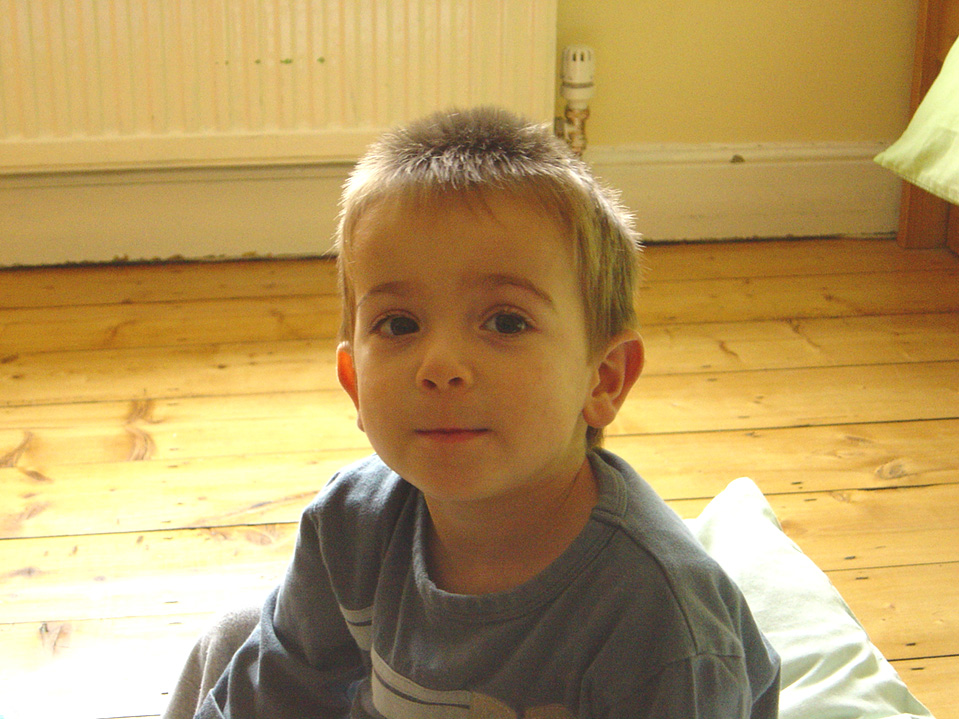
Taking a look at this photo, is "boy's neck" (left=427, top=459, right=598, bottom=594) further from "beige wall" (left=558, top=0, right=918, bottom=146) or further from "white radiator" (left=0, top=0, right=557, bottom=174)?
"beige wall" (left=558, top=0, right=918, bottom=146)

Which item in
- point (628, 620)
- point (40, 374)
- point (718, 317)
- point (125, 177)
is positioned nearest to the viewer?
point (628, 620)

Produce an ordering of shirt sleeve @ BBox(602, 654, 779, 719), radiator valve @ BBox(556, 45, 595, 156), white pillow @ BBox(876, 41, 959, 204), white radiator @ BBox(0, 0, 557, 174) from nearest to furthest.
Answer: shirt sleeve @ BBox(602, 654, 779, 719), white pillow @ BBox(876, 41, 959, 204), white radiator @ BBox(0, 0, 557, 174), radiator valve @ BBox(556, 45, 595, 156)

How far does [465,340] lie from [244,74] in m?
1.55

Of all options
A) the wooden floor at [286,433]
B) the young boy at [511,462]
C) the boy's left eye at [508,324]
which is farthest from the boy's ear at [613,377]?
the wooden floor at [286,433]

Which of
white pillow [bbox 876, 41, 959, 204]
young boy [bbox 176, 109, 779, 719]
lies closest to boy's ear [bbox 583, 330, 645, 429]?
young boy [bbox 176, 109, 779, 719]

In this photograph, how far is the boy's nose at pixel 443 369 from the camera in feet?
2.19

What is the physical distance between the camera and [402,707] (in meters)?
0.77

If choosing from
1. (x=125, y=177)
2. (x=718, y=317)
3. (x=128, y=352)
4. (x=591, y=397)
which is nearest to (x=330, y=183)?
(x=125, y=177)

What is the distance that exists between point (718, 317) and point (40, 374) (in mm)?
1177

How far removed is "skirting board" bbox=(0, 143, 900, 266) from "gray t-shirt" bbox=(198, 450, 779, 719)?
58.0 inches

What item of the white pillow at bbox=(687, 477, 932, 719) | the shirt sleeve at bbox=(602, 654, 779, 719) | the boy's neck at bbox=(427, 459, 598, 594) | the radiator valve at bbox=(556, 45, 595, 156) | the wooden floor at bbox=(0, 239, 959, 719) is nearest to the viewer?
the shirt sleeve at bbox=(602, 654, 779, 719)

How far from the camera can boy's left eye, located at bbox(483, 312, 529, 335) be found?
70 centimetres

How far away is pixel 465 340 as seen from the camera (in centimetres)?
68

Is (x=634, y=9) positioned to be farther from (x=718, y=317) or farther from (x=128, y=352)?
(x=128, y=352)
